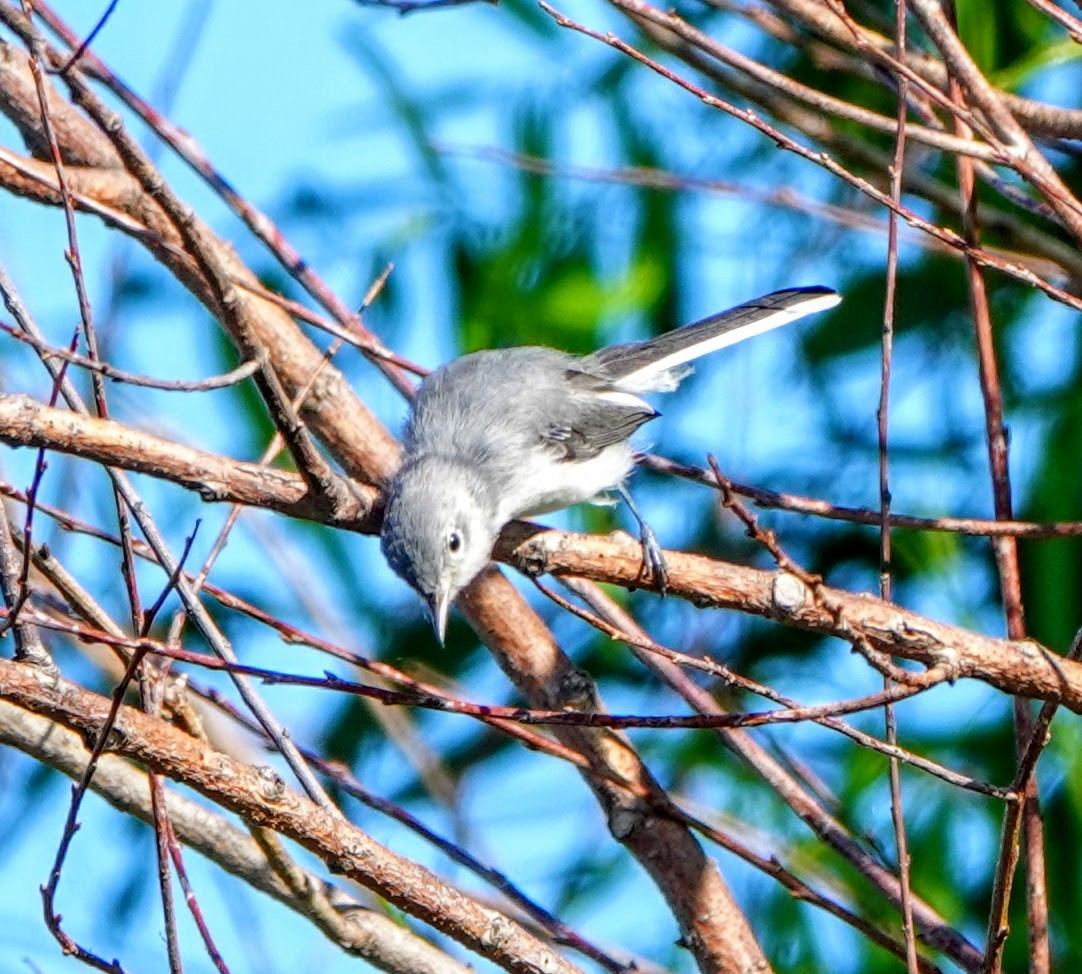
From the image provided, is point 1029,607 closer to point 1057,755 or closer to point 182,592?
point 1057,755

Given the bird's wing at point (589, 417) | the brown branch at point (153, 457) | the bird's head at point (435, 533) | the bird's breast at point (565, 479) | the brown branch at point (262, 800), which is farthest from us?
the bird's wing at point (589, 417)

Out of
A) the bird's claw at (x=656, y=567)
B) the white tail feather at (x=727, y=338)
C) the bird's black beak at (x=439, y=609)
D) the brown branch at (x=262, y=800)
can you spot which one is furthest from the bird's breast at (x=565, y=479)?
the brown branch at (x=262, y=800)

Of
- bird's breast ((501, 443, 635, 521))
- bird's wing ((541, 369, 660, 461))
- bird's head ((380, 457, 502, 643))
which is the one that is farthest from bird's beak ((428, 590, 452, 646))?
bird's wing ((541, 369, 660, 461))

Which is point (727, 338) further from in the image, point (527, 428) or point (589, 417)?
point (527, 428)

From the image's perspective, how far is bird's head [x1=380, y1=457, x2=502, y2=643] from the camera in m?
2.76

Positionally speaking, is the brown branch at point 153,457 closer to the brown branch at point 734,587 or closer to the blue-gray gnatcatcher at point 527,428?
the brown branch at point 734,587

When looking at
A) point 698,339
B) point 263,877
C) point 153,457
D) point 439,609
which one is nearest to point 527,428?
point 698,339

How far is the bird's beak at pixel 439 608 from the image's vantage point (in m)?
2.83

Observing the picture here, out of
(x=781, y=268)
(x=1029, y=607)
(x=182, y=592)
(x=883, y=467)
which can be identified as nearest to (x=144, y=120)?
(x=182, y=592)

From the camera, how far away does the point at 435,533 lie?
9.07 ft

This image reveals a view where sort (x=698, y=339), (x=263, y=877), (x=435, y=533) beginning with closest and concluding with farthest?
(x=263, y=877) < (x=435, y=533) < (x=698, y=339)

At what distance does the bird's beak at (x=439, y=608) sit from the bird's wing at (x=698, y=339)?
0.94 m

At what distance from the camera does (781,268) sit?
14.5 ft

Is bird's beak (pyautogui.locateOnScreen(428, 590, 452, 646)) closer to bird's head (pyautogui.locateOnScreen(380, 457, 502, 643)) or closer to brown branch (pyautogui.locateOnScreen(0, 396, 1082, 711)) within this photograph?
bird's head (pyautogui.locateOnScreen(380, 457, 502, 643))
